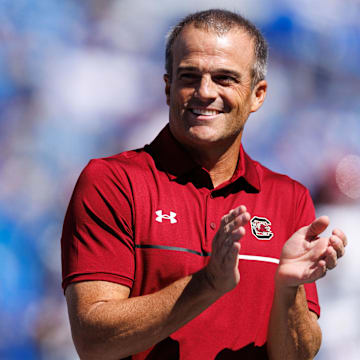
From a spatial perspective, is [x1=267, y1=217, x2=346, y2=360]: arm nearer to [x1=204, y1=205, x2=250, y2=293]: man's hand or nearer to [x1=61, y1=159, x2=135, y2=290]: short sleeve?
[x1=204, y1=205, x2=250, y2=293]: man's hand

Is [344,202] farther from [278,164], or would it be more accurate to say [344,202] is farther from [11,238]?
[11,238]

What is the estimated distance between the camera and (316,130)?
3.16 metres

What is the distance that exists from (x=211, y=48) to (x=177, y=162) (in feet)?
1.08

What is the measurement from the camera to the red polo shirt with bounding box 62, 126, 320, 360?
151cm

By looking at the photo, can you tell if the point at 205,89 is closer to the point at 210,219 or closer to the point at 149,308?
the point at 210,219

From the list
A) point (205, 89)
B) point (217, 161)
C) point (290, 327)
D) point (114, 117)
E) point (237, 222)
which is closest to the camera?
point (237, 222)

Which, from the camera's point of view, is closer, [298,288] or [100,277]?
[100,277]

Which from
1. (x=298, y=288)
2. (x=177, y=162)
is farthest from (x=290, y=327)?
(x=177, y=162)

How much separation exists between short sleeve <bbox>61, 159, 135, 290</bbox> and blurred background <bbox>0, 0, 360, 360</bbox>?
1.13m

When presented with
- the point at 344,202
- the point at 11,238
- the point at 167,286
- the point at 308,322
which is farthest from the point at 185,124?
the point at 344,202

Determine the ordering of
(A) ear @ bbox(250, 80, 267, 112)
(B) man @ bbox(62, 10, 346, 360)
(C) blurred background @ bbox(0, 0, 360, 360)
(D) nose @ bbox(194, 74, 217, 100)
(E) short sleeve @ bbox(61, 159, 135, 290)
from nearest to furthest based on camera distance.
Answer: (B) man @ bbox(62, 10, 346, 360) → (E) short sleeve @ bbox(61, 159, 135, 290) → (D) nose @ bbox(194, 74, 217, 100) → (A) ear @ bbox(250, 80, 267, 112) → (C) blurred background @ bbox(0, 0, 360, 360)

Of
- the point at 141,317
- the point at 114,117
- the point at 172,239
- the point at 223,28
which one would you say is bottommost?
the point at 141,317

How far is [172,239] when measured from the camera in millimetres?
1547

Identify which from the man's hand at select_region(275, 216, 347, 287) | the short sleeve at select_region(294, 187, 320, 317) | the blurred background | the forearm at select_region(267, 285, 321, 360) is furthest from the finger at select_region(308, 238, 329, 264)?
the blurred background
